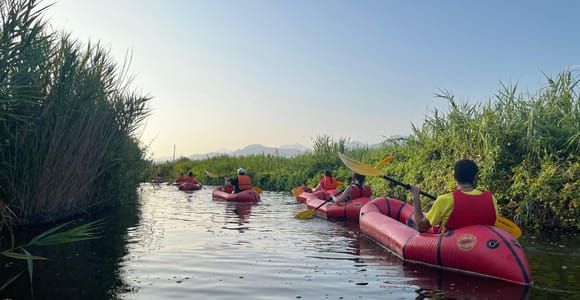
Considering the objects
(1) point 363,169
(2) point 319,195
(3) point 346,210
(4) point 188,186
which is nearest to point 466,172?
(1) point 363,169

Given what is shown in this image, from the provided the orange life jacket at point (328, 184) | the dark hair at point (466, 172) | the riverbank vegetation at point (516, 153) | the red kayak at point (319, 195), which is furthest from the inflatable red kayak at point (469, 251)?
the orange life jacket at point (328, 184)

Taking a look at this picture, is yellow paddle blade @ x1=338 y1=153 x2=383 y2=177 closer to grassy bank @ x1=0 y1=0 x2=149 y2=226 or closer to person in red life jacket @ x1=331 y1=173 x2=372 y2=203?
person in red life jacket @ x1=331 y1=173 x2=372 y2=203

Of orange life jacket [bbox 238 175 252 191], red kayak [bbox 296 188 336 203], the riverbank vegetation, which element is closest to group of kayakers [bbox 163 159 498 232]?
the riverbank vegetation

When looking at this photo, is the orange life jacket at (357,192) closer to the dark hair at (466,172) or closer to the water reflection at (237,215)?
the water reflection at (237,215)

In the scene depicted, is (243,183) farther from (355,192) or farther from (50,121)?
(50,121)

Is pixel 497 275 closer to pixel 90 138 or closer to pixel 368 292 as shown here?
pixel 368 292

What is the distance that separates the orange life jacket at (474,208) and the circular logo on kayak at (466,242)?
19 cm

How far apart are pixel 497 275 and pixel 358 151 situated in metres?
14.8

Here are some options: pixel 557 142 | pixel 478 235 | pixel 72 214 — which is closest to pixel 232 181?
pixel 72 214

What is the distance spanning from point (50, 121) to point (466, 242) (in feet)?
20.6

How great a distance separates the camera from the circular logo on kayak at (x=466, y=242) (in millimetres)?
5531

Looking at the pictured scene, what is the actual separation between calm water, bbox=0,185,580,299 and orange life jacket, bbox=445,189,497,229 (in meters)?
0.64

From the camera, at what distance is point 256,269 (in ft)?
19.1

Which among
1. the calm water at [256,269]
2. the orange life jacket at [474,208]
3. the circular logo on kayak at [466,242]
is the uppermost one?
the orange life jacket at [474,208]
